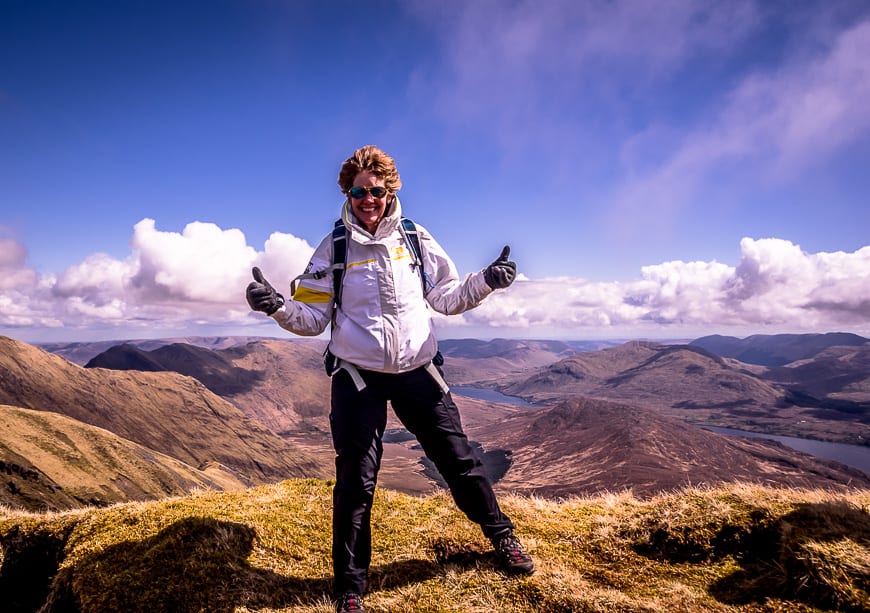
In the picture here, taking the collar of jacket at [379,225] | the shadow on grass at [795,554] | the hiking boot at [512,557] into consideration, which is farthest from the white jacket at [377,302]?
the shadow on grass at [795,554]

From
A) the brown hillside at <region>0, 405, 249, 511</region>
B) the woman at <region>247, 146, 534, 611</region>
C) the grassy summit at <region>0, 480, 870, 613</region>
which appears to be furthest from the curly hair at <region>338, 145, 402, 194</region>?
the brown hillside at <region>0, 405, 249, 511</region>

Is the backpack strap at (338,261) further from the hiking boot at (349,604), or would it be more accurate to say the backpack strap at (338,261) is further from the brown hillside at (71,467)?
the brown hillside at (71,467)

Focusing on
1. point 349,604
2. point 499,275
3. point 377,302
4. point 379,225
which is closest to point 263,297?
point 377,302

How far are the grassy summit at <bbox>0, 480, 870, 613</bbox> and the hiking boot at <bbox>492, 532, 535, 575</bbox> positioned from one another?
0.14 meters

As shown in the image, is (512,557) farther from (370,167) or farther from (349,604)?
(370,167)

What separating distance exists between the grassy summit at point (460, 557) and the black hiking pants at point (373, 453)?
0.46 m

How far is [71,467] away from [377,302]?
170538 millimetres

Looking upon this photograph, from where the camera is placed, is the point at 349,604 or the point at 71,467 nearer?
the point at 349,604

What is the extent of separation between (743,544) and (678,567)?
0.86 meters

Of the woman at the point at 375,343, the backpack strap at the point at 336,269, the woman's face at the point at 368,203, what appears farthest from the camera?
the woman's face at the point at 368,203

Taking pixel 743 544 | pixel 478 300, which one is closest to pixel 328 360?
pixel 478 300

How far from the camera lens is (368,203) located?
506 cm

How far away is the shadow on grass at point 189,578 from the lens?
4.47 meters

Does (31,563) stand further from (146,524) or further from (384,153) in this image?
(384,153)
